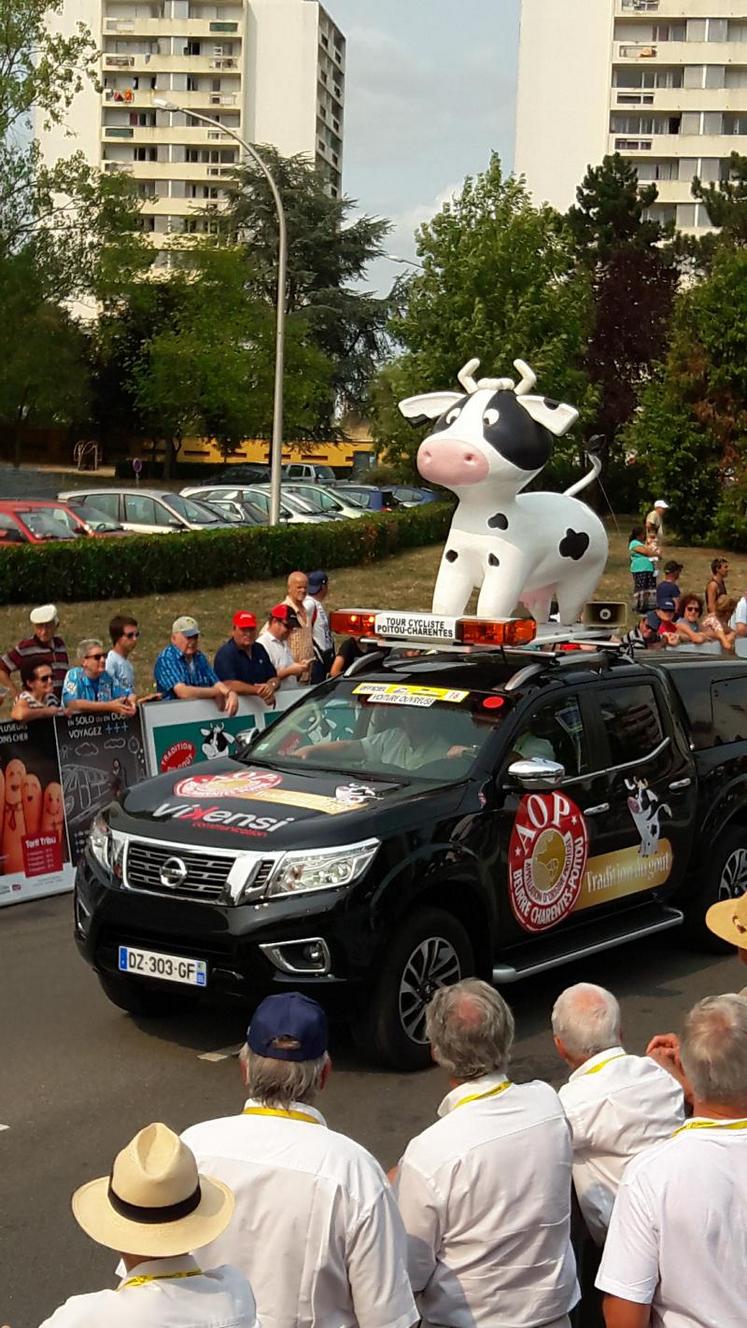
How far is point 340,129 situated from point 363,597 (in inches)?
3658

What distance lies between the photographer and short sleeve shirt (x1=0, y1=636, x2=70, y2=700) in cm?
1161

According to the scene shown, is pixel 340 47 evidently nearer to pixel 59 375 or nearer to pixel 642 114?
pixel 642 114

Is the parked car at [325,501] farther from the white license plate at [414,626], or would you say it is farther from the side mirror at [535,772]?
the side mirror at [535,772]

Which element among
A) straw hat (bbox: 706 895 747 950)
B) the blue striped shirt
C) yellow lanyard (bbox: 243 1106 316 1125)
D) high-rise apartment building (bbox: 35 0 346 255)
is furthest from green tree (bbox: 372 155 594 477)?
high-rise apartment building (bbox: 35 0 346 255)

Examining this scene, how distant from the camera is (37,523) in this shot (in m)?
27.0

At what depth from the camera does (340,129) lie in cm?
11294

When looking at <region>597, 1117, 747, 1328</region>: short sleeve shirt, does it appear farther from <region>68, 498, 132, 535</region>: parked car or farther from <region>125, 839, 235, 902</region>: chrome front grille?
<region>68, 498, 132, 535</region>: parked car

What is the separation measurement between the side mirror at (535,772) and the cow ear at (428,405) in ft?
19.2

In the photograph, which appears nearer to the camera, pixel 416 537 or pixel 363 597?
pixel 363 597

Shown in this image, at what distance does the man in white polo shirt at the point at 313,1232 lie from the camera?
357 centimetres

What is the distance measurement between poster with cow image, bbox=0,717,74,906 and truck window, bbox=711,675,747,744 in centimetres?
428

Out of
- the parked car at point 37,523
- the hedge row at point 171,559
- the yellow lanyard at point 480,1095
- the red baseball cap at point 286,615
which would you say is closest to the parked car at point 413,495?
the hedge row at point 171,559

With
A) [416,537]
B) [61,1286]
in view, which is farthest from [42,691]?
[416,537]

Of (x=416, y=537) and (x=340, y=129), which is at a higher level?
(x=340, y=129)
